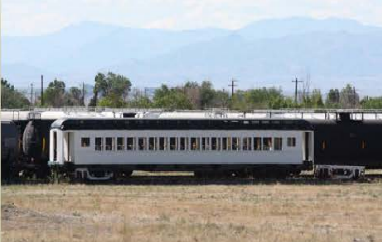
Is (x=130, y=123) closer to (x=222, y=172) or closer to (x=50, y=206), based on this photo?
(x=222, y=172)

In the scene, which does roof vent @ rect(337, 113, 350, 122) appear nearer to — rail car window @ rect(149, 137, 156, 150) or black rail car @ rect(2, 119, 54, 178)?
rail car window @ rect(149, 137, 156, 150)

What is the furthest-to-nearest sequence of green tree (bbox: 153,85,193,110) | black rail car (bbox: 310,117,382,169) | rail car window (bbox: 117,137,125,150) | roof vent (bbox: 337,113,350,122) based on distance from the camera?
green tree (bbox: 153,85,193,110), roof vent (bbox: 337,113,350,122), black rail car (bbox: 310,117,382,169), rail car window (bbox: 117,137,125,150)

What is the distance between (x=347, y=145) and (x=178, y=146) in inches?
311

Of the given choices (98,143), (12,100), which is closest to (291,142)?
(98,143)

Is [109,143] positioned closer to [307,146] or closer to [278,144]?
[278,144]

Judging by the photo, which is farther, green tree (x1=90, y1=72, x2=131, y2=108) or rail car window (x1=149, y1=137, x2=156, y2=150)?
green tree (x1=90, y1=72, x2=131, y2=108)

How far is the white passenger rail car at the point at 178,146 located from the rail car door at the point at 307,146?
19cm

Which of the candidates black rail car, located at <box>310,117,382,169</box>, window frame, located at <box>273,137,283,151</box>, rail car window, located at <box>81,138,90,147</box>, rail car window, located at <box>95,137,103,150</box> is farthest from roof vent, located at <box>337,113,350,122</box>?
rail car window, located at <box>81,138,90,147</box>

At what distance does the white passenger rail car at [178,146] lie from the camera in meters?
41.5

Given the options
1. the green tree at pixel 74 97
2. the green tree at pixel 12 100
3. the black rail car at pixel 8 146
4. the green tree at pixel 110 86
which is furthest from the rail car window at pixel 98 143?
the green tree at pixel 74 97

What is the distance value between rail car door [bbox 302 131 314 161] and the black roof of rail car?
42 centimetres

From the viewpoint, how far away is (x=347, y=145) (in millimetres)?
44656

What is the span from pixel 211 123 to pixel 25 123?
28.9ft

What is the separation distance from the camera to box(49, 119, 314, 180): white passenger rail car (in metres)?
41.5
